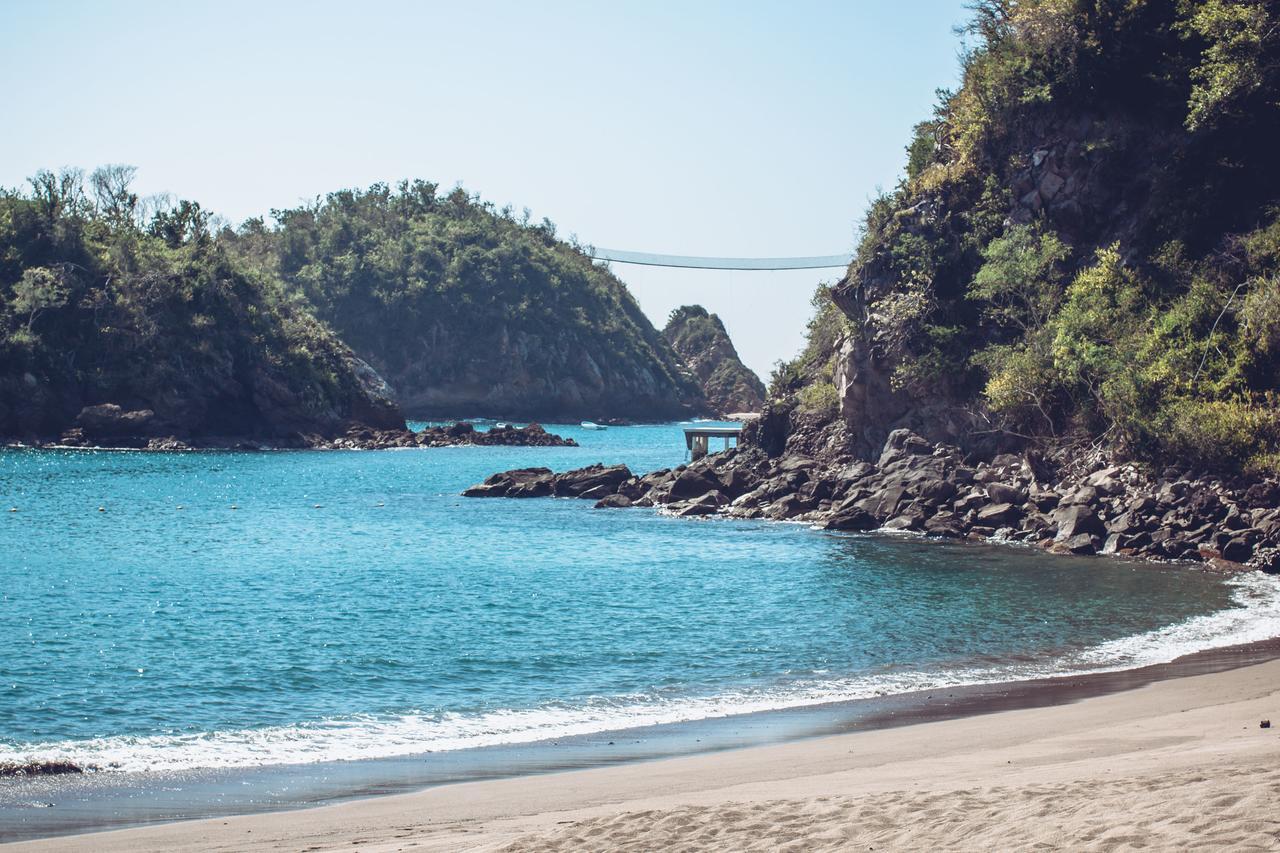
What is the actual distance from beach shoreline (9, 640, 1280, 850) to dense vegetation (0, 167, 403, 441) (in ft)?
250

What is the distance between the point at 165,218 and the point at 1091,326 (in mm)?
79731

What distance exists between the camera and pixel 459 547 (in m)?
37.9

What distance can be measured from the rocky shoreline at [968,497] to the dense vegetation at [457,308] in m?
96.6

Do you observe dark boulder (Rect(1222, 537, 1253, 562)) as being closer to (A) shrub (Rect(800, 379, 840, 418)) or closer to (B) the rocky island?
(B) the rocky island

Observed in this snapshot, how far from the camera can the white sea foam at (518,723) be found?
1428cm

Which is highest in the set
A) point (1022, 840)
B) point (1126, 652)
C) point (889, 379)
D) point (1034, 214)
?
point (1034, 214)

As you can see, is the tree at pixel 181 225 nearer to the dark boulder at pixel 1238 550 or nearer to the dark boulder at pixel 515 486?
the dark boulder at pixel 515 486

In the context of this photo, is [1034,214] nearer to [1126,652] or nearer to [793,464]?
[793,464]

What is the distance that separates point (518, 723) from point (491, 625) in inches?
317

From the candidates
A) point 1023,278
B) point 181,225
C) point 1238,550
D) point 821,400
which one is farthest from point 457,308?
point 1238,550

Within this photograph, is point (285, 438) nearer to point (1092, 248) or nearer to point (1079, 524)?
point (1092, 248)

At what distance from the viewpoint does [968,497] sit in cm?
3994

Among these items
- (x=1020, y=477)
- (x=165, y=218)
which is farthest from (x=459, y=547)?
(x=165, y=218)

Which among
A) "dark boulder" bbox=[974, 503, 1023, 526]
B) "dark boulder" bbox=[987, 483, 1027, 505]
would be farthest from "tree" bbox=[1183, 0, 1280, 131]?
"dark boulder" bbox=[974, 503, 1023, 526]
